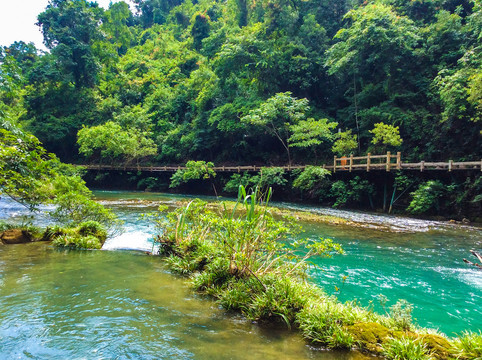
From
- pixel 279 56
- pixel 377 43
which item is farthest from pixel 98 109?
pixel 377 43

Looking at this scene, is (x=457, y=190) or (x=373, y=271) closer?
(x=373, y=271)

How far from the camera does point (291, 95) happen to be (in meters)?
24.8

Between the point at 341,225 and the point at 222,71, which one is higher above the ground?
the point at 222,71

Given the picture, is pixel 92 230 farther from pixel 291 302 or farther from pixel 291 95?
pixel 291 95

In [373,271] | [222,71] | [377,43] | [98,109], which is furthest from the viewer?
[98,109]

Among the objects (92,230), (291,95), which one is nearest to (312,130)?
(291,95)

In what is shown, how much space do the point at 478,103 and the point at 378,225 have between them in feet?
24.6

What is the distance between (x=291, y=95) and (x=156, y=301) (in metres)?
23.6

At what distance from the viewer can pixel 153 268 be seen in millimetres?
5352

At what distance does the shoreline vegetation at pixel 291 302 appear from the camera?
2.60 metres

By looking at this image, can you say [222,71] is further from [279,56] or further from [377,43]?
[377,43]

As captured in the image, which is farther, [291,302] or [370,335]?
[291,302]

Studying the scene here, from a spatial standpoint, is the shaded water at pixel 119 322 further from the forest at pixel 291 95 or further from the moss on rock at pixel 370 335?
the forest at pixel 291 95

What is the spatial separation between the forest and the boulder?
306 centimetres
